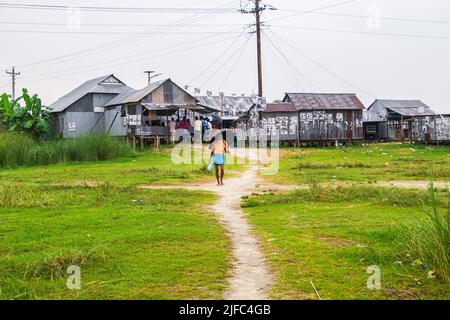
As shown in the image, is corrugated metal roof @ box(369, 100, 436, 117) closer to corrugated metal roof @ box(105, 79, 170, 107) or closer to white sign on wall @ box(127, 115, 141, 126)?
corrugated metal roof @ box(105, 79, 170, 107)

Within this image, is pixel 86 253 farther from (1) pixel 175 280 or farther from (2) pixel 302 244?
(2) pixel 302 244

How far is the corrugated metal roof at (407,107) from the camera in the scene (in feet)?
165

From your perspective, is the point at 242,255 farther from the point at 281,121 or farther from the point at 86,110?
the point at 86,110

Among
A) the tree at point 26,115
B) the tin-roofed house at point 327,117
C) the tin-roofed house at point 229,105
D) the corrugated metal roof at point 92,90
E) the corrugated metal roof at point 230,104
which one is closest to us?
the tree at point 26,115

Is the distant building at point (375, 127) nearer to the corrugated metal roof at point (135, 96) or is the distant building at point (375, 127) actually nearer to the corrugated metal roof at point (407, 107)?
the corrugated metal roof at point (407, 107)

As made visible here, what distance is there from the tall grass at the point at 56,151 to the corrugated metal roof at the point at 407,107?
31.2m

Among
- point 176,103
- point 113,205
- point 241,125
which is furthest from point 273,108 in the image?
point 113,205

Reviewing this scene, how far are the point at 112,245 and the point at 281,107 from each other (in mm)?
34705

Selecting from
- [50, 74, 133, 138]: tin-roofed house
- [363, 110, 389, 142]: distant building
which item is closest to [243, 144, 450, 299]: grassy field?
[50, 74, 133, 138]: tin-roofed house

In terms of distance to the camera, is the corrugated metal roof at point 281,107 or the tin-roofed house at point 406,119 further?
the corrugated metal roof at point 281,107
